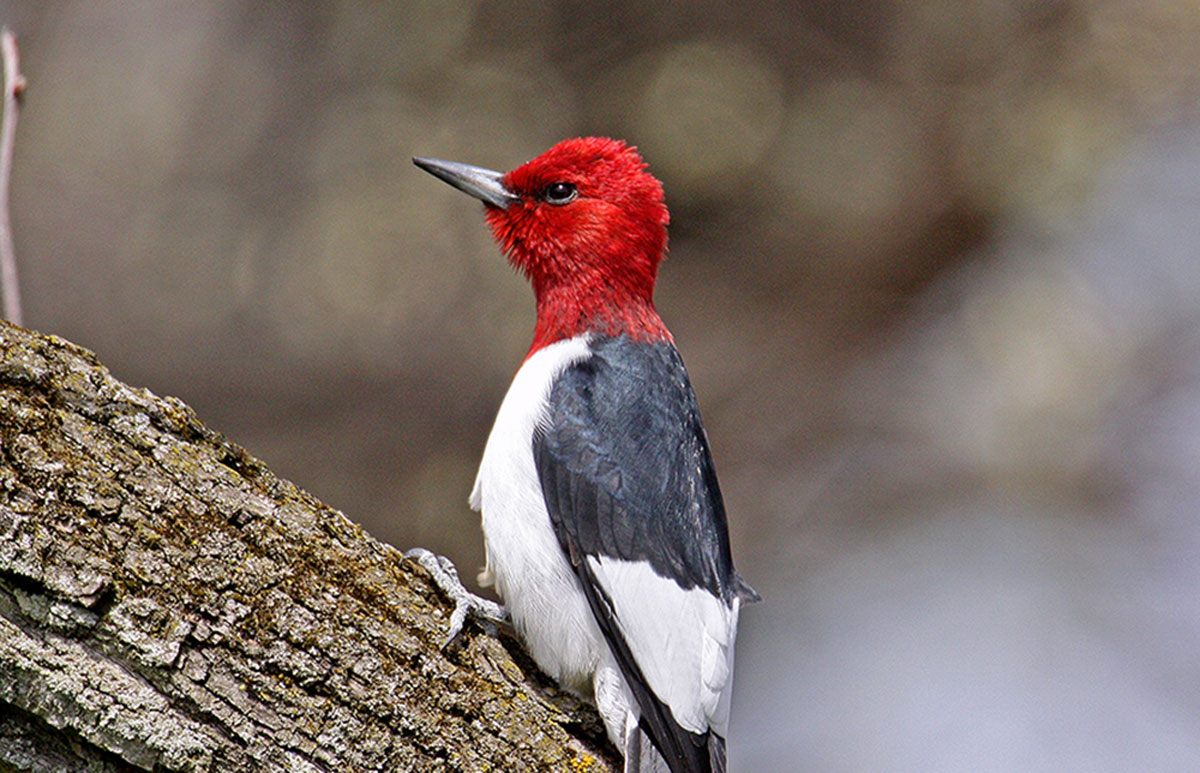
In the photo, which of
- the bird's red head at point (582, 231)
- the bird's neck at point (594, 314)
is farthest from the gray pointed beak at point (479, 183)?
the bird's neck at point (594, 314)

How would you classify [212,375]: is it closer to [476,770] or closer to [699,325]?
[699,325]

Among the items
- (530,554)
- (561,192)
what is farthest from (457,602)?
(561,192)

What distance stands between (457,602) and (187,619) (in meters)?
0.62

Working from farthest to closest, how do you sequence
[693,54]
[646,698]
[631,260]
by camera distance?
[693,54] → [631,260] → [646,698]

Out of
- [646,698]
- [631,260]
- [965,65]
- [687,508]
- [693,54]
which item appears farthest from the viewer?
[965,65]

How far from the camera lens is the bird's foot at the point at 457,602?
234 centimetres

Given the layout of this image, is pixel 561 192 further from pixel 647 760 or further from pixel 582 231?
pixel 647 760

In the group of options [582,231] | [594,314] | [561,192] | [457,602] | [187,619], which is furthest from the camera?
[561,192]

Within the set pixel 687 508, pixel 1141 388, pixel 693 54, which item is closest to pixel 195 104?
pixel 693 54

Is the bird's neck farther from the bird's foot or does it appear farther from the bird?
the bird's foot

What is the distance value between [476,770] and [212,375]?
10.4ft

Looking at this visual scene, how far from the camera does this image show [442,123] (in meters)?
5.12

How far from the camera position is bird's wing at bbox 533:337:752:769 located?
2.65m

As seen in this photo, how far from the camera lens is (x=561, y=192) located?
3.67m
